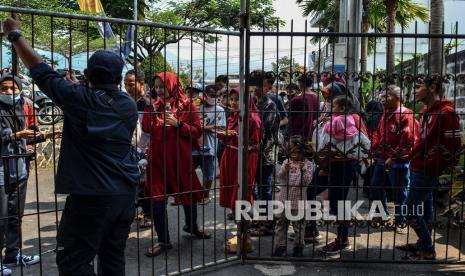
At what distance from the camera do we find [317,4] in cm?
1816

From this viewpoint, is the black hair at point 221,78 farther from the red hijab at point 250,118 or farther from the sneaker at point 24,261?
the sneaker at point 24,261

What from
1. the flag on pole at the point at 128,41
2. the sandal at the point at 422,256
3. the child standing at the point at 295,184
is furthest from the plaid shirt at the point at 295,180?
the flag on pole at the point at 128,41

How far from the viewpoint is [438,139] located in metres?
4.26

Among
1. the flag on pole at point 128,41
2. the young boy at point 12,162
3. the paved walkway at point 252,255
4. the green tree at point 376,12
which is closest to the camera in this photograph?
the young boy at point 12,162

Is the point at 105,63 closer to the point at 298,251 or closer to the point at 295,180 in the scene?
the point at 295,180

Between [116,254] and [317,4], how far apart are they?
54.1 ft

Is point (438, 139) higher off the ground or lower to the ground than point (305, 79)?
lower

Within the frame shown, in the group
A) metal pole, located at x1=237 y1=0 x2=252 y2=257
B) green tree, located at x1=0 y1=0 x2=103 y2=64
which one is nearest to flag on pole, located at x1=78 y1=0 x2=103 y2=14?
green tree, located at x1=0 y1=0 x2=103 y2=64

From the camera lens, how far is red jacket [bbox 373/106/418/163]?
4.43m

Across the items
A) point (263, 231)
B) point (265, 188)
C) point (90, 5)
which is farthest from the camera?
point (90, 5)

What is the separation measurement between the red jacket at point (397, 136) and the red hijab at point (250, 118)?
1.08 m

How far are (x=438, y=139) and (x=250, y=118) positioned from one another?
161 centimetres


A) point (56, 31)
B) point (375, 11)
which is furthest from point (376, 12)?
point (56, 31)

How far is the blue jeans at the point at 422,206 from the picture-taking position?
4.44 metres
